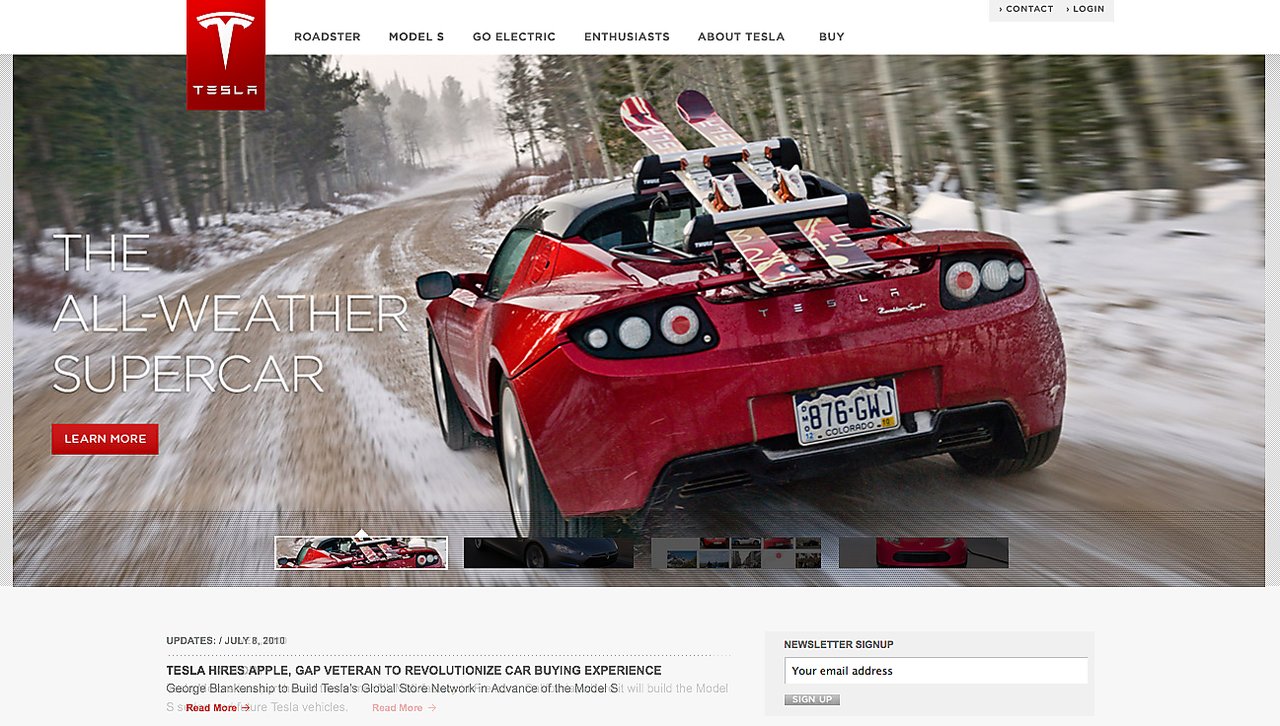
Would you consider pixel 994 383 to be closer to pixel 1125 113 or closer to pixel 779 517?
pixel 779 517

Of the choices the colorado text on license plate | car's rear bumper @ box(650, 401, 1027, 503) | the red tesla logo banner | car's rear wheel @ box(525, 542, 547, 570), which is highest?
the red tesla logo banner

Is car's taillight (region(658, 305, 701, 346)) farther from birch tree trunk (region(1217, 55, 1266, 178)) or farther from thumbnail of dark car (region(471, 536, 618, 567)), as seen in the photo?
birch tree trunk (region(1217, 55, 1266, 178))

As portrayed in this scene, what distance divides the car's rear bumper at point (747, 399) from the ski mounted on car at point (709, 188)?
0.15 m

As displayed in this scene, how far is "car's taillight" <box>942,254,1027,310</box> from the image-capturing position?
2955 millimetres

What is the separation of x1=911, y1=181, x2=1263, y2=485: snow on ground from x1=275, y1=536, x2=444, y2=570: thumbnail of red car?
2289mm

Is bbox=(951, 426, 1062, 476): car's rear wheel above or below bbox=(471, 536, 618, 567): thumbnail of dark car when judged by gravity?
above

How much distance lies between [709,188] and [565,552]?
1340 millimetres

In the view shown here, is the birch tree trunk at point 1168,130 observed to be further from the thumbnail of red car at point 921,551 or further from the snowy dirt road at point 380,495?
the thumbnail of red car at point 921,551

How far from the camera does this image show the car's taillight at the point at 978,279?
2.96 meters

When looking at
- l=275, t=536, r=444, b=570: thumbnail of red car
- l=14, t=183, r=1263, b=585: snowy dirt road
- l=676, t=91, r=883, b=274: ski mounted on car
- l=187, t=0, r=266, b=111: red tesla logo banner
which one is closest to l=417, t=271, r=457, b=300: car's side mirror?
l=14, t=183, r=1263, b=585: snowy dirt road

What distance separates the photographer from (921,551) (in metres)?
3.57
